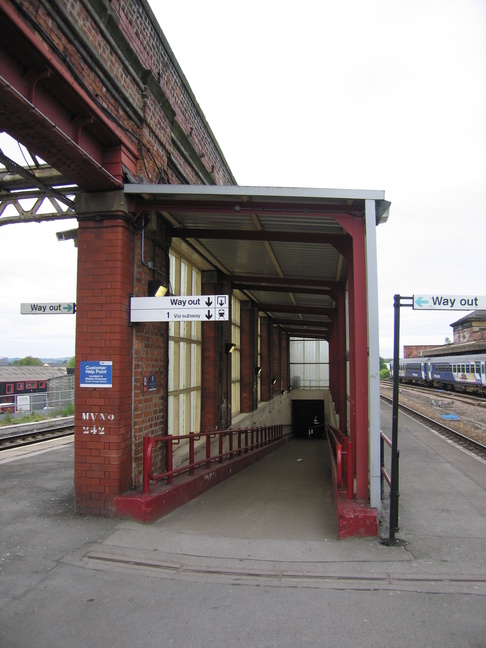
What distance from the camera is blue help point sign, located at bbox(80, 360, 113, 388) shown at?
6.05 meters

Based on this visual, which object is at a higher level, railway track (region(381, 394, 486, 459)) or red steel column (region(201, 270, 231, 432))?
red steel column (region(201, 270, 231, 432))

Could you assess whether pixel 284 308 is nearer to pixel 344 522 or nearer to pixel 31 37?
pixel 344 522

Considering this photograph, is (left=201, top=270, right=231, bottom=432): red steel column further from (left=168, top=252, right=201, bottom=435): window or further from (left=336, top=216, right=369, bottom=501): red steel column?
(left=336, top=216, right=369, bottom=501): red steel column

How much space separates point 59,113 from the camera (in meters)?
5.16

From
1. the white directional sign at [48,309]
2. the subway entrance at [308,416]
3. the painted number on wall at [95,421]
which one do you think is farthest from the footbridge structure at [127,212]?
the subway entrance at [308,416]

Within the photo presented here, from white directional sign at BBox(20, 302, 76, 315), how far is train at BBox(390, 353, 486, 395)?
59.3 ft

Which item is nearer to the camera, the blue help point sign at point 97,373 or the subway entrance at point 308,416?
the blue help point sign at point 97,373

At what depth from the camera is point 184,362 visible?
10422 mm

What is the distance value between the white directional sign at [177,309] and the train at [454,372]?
17.8 meters

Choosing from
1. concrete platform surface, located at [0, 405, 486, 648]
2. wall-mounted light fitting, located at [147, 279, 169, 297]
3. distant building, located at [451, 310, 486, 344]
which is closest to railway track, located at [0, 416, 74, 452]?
concrete platform surface, located at [0, 405, 486, 648]

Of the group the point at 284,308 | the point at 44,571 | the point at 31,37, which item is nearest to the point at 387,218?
the point at 31,37

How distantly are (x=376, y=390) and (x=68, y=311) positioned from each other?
4417mm

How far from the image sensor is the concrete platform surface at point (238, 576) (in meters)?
3.54

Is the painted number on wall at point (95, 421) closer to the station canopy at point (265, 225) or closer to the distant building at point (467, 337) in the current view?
the station canopy at point (265, 225)
